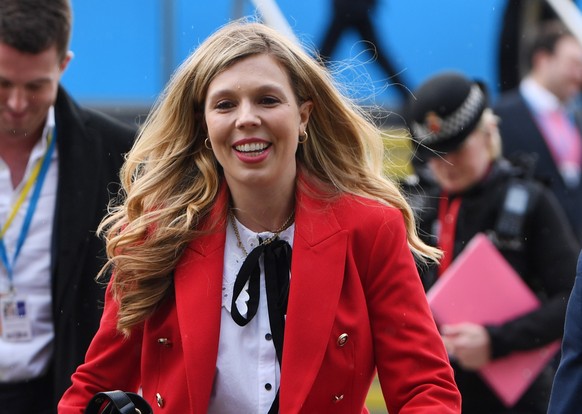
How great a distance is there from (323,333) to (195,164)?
664 mm

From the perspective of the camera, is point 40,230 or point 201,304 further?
point 40,230

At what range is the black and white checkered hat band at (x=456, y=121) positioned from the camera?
5465mm

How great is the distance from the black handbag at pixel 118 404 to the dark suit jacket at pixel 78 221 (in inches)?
38.4

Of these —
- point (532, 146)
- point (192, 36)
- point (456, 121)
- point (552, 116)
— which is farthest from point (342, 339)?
point (192, 36)

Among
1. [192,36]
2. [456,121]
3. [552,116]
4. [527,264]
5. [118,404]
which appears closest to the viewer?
[118,404]

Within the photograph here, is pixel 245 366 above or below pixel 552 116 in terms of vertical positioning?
above

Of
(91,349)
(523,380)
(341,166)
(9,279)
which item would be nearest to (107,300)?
(91,349)

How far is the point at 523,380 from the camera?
17.2 ft

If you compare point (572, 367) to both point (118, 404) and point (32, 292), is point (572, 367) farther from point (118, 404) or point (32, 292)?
point (32, 292)

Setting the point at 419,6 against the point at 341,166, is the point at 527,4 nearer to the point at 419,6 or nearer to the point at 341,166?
the point at 419,6

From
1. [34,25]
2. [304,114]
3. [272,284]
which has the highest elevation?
[34,25]

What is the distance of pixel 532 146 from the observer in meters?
8.07

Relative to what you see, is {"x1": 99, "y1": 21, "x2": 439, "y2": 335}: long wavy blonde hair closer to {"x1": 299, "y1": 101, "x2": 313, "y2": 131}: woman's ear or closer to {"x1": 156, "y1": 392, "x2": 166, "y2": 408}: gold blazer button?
{"x1": 299, "y1": 101, "x2": 313, "y2": 131}: woman's ear

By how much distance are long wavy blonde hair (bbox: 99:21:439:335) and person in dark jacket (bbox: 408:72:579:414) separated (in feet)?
4.27
